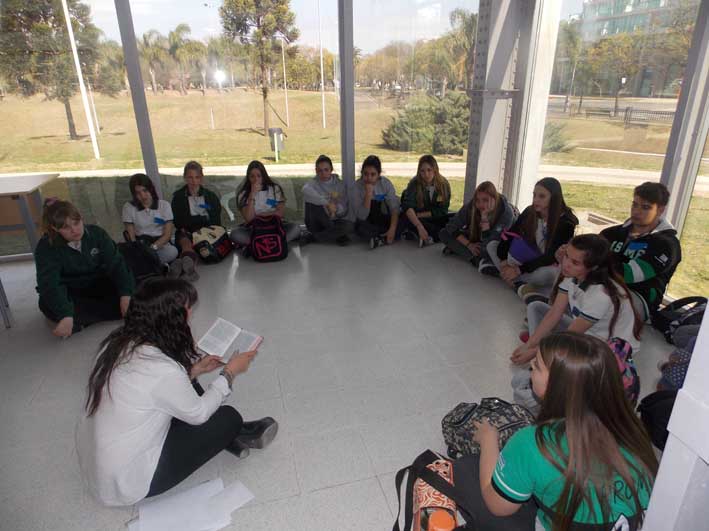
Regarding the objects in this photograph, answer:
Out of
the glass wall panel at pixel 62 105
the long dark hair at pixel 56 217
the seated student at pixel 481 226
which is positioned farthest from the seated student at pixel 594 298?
the glass wall panel at pixel 62 105

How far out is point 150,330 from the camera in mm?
1762

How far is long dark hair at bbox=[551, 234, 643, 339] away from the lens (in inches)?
94.6

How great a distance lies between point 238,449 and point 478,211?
3264 millimetres

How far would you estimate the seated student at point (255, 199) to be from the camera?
→ 16.0 ft

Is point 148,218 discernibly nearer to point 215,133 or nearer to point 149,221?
point 149,221

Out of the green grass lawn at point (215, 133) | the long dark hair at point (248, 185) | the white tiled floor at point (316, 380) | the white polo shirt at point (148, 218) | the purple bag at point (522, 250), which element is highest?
the green grass lawn at point (215, 133)

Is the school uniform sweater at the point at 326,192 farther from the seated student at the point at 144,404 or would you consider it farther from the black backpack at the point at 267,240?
the seated student at the point at 144,404

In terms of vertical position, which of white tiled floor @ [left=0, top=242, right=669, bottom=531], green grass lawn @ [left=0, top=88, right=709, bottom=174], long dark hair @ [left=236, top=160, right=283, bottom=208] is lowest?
white tiled floor @ [left=0, top=242, right=669, bottom=531]

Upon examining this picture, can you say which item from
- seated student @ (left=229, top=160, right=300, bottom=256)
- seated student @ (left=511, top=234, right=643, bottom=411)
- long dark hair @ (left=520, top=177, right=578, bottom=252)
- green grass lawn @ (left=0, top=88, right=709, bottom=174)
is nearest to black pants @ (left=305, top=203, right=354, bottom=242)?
seated student @ (left=229, top=160, right=300, bottom=256)

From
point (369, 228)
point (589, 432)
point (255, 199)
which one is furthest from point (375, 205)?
point (589, 432)

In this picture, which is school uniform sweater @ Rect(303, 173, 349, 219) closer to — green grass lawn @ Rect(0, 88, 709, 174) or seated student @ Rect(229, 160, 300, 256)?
seated student @ Rect(229, 160, 300, 256)

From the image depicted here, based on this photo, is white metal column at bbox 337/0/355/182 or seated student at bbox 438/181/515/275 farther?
white metal column at bbox 337/0/355/182

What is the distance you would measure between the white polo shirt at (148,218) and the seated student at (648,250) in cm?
389

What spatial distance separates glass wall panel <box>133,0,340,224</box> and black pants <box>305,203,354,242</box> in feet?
1.58
